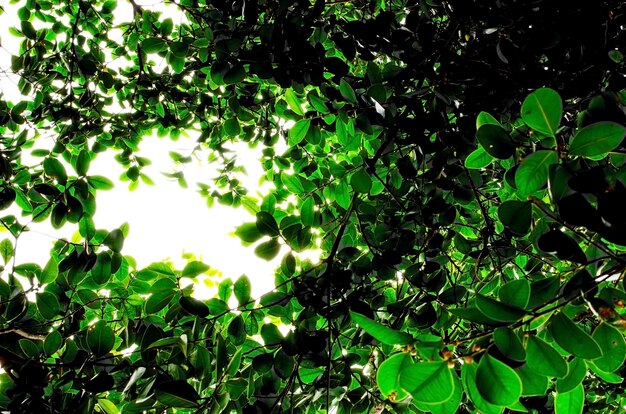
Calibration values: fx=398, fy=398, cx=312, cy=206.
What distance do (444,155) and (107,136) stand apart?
2.24m

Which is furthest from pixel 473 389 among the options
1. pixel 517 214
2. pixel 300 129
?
pixel 300 129

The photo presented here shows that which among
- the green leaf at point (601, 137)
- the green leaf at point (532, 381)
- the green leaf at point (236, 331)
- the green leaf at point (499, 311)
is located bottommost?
the green leaf at point (532, 381)

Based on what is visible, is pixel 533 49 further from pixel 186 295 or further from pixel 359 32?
pixel 186 295

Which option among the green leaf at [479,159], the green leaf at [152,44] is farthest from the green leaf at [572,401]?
the green leaf at [152,44]

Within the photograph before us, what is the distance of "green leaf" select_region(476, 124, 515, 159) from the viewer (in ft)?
2.94

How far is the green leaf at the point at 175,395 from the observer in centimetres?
95

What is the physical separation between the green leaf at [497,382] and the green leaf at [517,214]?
1.01ft

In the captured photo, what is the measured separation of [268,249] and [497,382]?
0.85 m

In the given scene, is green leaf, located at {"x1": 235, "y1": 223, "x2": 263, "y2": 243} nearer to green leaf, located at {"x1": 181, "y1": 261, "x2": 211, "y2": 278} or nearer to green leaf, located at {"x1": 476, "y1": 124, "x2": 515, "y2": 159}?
green leaf, located at {"x1": 181, "y1": 261, "x2": 211, "y2": 278}

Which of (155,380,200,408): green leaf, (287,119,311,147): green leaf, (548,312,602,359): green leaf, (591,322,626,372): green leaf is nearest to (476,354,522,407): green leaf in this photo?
(548,312,602,359): green leaf

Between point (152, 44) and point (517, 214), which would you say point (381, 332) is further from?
point (152, 44)

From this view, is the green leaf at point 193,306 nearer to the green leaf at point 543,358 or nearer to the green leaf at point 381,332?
the green leaf at point 381,332

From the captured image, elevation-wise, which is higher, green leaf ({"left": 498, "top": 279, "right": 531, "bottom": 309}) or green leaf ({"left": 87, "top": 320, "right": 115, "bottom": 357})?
green leaf ({"left": 87, "top": 320, "right": 115, "bottom": 357})

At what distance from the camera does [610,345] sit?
77cm
